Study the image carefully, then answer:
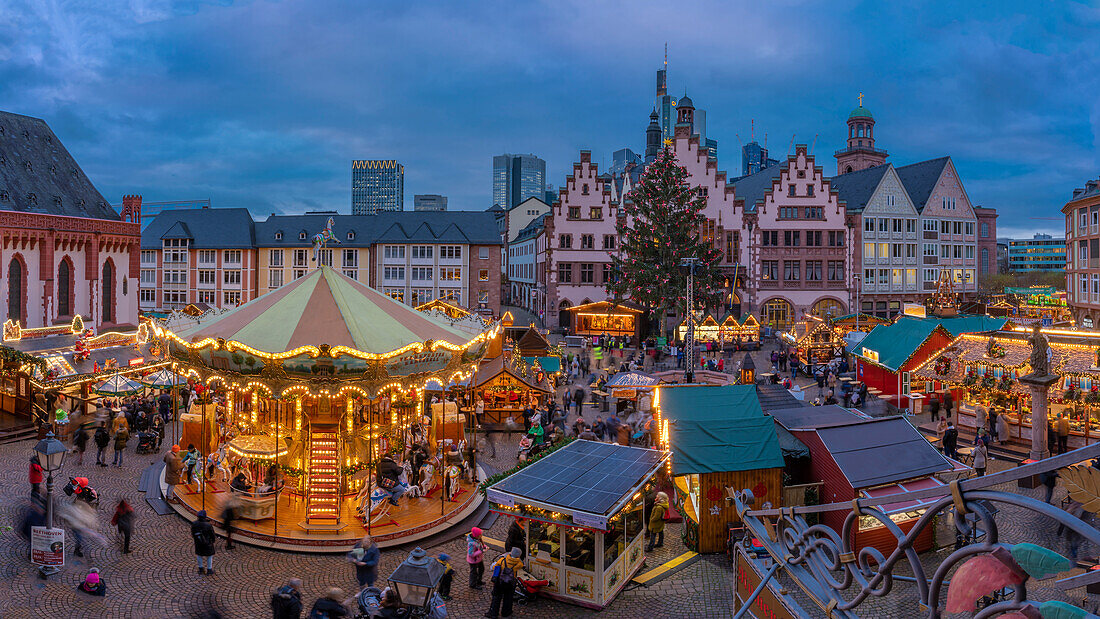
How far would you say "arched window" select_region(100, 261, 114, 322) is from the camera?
163ft

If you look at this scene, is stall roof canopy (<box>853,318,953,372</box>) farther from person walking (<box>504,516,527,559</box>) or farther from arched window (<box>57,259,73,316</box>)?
arched window (<box>57,259,73,316</box>)

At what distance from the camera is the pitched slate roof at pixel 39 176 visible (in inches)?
1720

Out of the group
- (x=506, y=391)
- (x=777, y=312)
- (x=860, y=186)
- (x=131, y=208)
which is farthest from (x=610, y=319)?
(x=131, y=208)

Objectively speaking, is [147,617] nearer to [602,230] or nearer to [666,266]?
[666,266]

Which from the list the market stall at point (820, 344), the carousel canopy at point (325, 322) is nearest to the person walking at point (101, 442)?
the carousel canopy at point (325, 322)

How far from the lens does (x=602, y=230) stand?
55.1 meters

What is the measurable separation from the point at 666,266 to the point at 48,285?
4286 centimetres

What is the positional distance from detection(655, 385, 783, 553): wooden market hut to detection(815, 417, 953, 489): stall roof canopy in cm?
130

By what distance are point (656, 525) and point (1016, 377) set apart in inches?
612

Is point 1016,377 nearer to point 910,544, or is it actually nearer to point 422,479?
point 422,479

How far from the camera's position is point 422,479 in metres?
16.7

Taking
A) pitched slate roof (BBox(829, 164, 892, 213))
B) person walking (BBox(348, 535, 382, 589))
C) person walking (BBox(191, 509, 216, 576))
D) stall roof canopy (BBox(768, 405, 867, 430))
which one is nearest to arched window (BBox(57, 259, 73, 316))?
person walking (BBox(191, 509, 216, 576))

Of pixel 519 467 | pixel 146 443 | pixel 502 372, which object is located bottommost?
pixel 146 443

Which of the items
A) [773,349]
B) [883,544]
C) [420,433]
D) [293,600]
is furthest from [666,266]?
[293,600]
